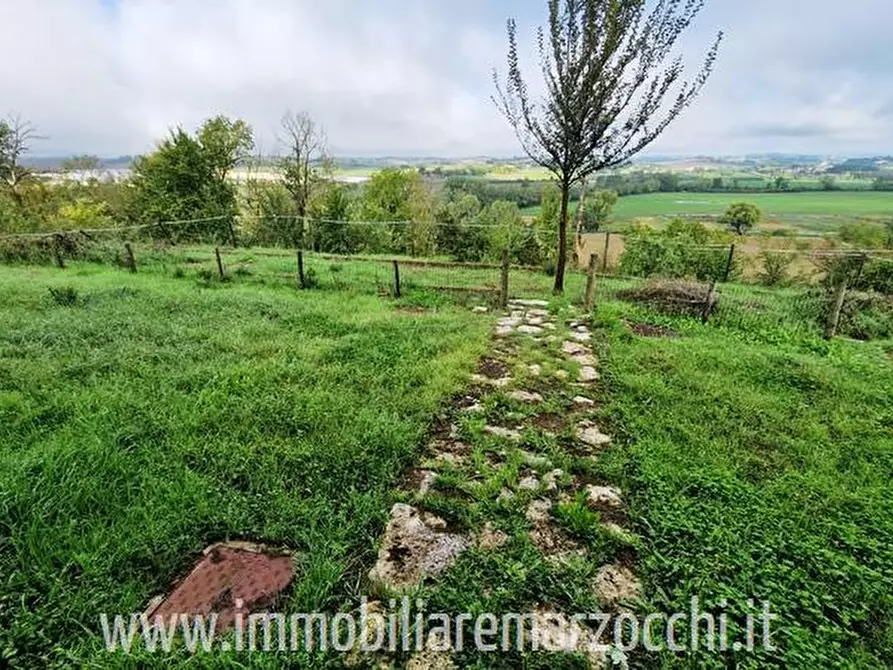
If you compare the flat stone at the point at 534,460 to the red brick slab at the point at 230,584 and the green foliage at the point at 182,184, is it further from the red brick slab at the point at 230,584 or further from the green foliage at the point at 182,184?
the green foliage at the point at 182,184

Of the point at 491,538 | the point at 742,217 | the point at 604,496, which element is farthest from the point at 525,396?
the point at 742,217

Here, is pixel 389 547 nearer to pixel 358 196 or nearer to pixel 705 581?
pixel 705 581

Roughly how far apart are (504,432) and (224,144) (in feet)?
90.3

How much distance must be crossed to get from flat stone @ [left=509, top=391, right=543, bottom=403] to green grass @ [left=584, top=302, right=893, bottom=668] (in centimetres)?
65

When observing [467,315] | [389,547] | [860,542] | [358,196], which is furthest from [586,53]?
[358,196]

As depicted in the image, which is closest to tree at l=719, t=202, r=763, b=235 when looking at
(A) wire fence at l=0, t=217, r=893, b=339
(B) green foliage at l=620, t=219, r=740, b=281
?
(A) wire fence at l=0, t=217, r=893, b=339

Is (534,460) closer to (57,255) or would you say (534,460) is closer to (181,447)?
(181,447)

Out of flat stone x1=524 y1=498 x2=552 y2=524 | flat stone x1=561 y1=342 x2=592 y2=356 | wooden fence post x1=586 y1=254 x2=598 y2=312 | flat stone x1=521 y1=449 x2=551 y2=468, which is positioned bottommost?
flat stone x1=524 y1=498 x2=552 y2=524

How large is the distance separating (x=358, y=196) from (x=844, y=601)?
30.0m

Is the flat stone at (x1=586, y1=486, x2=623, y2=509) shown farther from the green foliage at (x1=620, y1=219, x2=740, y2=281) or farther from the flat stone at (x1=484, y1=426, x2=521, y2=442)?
the green foliage at (x1=620, y1=219, x2=740, y2=281)

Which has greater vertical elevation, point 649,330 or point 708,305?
point 708,305

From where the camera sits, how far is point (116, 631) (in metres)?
1.98

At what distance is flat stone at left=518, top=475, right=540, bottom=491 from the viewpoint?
302 cm

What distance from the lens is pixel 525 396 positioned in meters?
4.38
